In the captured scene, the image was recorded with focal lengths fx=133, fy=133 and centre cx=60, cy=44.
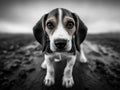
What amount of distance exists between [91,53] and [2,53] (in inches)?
138

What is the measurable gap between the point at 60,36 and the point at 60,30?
175 millimetres

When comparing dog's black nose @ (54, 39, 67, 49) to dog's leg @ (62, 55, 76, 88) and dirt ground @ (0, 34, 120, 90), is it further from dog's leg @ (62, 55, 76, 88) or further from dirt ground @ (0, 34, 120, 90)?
dirt ground @ (0, 34, 120, 90)

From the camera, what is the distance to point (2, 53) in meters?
5.17

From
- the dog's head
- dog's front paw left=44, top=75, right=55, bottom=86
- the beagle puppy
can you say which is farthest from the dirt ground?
the dog's head

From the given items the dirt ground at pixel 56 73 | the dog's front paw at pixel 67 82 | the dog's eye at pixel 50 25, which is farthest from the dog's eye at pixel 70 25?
the dirt ground at pixel 56 73

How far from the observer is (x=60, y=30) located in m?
2.56

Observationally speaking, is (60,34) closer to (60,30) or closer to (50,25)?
(60,30)

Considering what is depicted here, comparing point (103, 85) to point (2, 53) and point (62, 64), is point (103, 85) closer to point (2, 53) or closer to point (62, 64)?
point (62, 64)

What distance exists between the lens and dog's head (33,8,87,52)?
2494 mm

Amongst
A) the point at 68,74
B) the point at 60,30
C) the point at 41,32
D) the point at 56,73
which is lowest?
the point at 56,73

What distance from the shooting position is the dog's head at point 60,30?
2.49 meters

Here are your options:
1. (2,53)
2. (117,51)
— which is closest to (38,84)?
(2,53)

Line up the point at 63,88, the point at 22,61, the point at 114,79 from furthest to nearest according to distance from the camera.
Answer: the point at 22,61 → the point at 114,79 → the point at 63,88

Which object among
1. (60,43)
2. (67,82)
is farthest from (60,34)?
(67,82)
